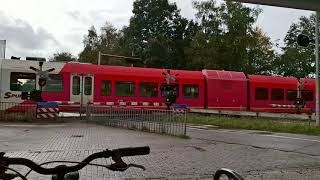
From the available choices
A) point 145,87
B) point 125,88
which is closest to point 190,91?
point 145,87

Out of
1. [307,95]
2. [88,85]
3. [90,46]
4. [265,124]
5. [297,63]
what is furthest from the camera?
[90,46]

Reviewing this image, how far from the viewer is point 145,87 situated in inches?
1303

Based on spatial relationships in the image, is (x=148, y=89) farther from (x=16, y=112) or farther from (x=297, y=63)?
(x=297, y=63)

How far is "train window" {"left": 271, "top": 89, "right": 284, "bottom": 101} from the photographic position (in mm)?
38775

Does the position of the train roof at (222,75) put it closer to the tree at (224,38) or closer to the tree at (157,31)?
the tree at (224,38)

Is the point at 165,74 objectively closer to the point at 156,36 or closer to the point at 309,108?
the point at 309,108

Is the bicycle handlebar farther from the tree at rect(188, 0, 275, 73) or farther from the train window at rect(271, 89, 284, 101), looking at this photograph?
the tree at rect(188, 0, 275, 73)

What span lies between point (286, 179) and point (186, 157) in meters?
3.28

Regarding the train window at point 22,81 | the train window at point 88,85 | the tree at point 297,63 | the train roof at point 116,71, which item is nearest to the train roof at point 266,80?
the train roof at point 116,71

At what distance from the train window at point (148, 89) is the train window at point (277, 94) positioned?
10.8m

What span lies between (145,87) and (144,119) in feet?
44.9

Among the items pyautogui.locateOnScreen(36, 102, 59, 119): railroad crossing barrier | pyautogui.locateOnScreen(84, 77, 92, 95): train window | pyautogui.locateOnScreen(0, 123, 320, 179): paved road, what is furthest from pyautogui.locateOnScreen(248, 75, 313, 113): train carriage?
pyautogui.locateOnScreen(0, 123, 320, 179): paved road

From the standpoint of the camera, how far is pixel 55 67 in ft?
98.2

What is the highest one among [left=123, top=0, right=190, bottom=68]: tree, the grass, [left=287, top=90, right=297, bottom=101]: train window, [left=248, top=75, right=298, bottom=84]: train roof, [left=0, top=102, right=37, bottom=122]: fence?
[left=123, top=0, right=190, bottom=68]: tree
